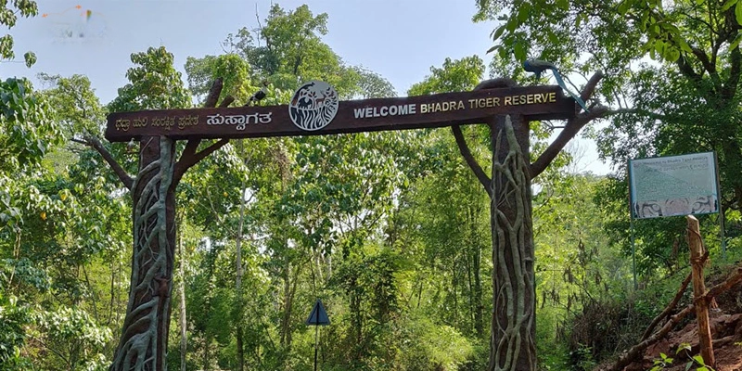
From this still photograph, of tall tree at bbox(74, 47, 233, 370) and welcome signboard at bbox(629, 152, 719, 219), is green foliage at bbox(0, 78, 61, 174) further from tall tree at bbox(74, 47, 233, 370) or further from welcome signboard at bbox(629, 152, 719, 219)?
welcome signboard at bbox(629, 152, 719, 219)

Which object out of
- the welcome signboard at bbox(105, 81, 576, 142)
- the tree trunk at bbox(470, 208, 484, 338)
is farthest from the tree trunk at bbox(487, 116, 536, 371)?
the tree trunk at bbox(470, 208, 484, 338)

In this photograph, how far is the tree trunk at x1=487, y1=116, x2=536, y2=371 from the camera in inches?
128

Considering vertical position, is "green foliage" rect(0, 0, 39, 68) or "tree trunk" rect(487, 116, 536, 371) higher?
"green foliage" rect(0, 0, 39, 68)

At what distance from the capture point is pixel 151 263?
12.9 ft

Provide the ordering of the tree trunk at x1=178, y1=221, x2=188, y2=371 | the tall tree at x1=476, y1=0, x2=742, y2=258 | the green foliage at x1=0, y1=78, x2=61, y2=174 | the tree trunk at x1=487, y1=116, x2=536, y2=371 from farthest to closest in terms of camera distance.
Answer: the tree trunk at x1=178, y1=221, x2=188, y2=371 → the tall tree at x1=476, y1=0, x2=742, y2=258 → the tree trunk at x1=487, y1=116, x2=536, y2=371 → the green foliage at x1=0, y1=78, x2=61, y2=174

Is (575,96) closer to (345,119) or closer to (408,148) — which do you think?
(345,119)

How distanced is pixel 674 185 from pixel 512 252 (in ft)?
5.56

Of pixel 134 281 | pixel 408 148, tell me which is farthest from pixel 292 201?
pixel 134 281

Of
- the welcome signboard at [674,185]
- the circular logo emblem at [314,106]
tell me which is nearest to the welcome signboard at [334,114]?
the circular logo emblem at [314,106]

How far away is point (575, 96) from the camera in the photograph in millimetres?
3418

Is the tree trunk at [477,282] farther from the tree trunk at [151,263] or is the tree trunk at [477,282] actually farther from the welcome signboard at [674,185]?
the tree trunk at [151,263]

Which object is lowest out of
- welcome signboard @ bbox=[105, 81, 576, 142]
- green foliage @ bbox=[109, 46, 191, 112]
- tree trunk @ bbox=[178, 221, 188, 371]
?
tree trunk @ bbox=[178, 221, 188, 371]

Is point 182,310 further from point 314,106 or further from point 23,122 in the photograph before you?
point 23,122

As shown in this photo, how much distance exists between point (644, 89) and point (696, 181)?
10.3 feet
